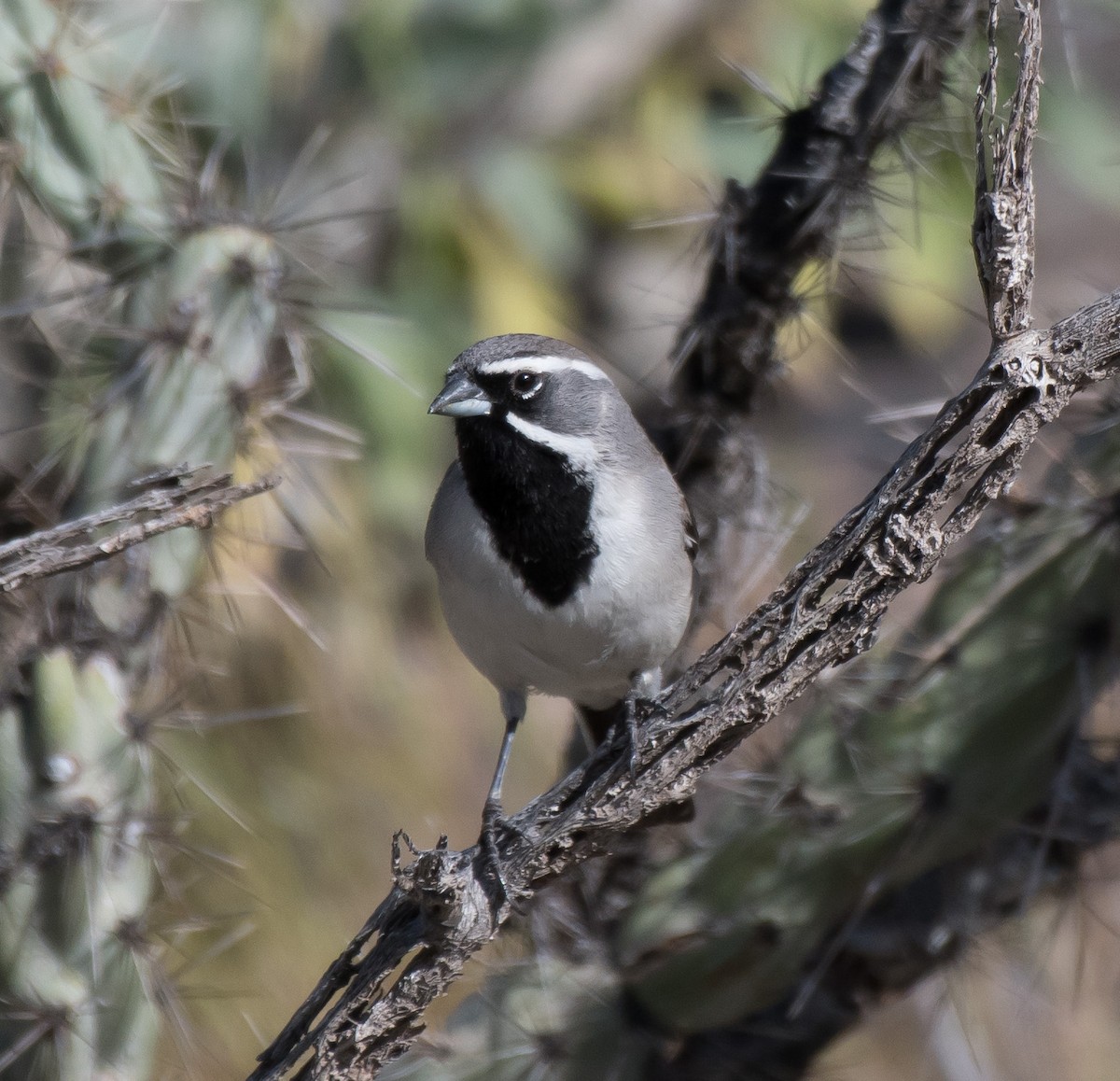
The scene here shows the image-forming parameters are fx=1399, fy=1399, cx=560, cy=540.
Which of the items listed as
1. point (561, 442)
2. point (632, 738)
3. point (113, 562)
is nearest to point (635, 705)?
point (632, 738)

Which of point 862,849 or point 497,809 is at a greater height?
point 497,809

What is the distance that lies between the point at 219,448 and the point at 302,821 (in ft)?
8.38

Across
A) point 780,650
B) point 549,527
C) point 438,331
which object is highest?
point 438,331

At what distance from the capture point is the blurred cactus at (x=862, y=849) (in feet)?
11.6

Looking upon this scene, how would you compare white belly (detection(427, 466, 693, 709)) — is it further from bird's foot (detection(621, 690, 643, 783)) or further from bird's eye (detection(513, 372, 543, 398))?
bird's foot (detection(621, 690, 643, 783))

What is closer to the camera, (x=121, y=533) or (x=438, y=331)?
(x=121, y=533)

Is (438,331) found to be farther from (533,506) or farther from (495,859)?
(495,859)

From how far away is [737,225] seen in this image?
385 cm

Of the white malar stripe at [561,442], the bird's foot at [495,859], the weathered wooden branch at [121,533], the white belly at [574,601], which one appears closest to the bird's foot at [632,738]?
the bird's foot at [495,859]

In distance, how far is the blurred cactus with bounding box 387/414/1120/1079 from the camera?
11.6 feet

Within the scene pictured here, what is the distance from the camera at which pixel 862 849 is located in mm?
3656

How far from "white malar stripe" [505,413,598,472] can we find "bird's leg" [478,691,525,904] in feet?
2.52

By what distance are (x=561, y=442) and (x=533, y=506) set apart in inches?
8.1

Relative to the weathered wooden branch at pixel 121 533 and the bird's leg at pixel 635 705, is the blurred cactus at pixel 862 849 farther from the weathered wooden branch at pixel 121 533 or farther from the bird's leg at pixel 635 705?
the weathered wooden branch at pixel 121 533
